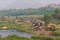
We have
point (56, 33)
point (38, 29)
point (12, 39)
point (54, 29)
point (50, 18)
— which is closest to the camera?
point (12, 39)

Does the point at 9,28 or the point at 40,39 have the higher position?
the point at 40,39

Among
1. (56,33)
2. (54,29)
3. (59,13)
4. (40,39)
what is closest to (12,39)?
(40,39)

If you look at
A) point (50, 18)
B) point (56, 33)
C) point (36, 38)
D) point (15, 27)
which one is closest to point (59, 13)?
point (50, 18)

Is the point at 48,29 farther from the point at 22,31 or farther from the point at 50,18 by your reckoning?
the point at 50,18

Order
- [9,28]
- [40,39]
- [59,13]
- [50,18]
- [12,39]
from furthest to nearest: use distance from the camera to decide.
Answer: [59,13] → [50,18] → [9,28] → [40,39] → [12,39]

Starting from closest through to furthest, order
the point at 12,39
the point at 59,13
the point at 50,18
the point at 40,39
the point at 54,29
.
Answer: the point at 12,39
the point at 40,39
the point at 54,29
the point at 50,18
the point at 59,13

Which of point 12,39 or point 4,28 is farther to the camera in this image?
point 4,28

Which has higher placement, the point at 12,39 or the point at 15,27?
the point at 12,39

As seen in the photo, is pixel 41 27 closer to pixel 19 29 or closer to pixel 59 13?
pixel 19 29

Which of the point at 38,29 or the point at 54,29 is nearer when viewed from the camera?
the point at 54,29
